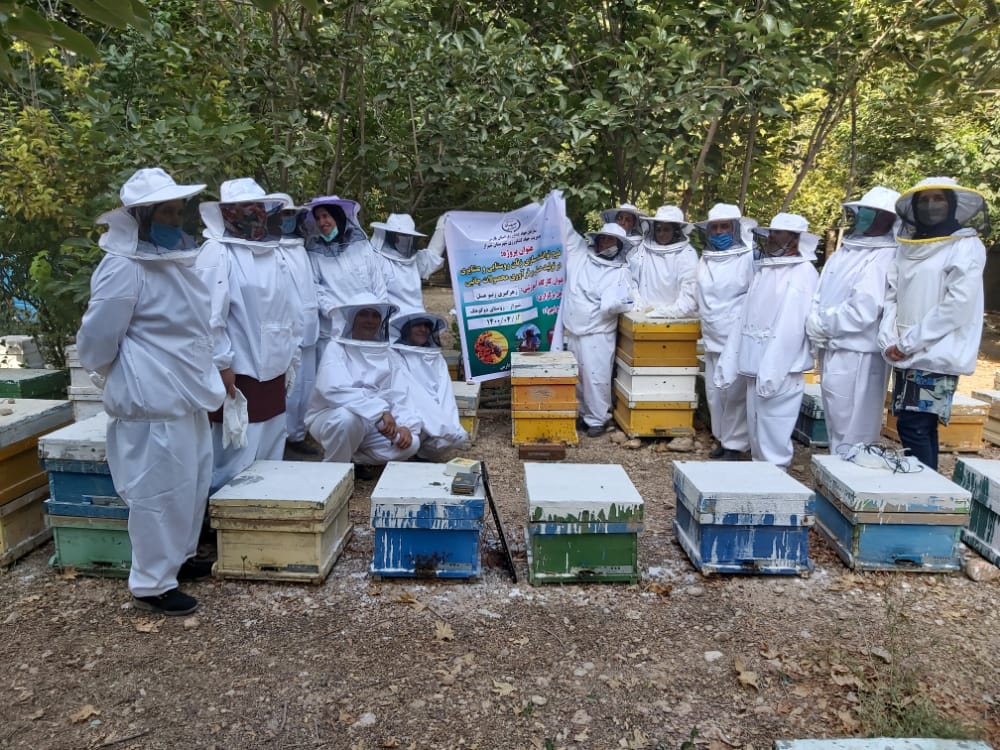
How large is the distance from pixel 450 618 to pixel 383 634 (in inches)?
11.1

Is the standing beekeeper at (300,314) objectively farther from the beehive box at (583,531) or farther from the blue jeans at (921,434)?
the blue jeans at (921,434)

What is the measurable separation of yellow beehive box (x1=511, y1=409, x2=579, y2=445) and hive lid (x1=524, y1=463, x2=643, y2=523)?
2006mm

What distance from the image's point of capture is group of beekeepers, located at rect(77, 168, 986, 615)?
9.83ft

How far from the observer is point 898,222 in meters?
4.39

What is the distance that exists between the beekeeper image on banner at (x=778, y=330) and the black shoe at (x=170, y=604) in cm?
345

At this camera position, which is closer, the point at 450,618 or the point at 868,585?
the point at 450,618

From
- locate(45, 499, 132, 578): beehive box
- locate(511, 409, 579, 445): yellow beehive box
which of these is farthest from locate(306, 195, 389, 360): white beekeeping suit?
locate(45, 499, 132, 578): beehive box

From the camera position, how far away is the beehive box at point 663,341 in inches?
221

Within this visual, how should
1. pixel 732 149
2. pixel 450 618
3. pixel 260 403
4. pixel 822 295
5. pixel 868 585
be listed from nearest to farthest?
pixel 450 618 → pixel 868 585 → pixel 260 403 → pixel 822 295 → pixel 732 149

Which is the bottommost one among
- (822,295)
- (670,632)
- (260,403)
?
(670,632)

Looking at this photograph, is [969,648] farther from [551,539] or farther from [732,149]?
[732,149]

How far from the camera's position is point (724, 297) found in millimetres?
5477

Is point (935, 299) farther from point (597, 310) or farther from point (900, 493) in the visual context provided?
point (597, 310)

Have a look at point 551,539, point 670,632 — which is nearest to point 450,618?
point 551,539
